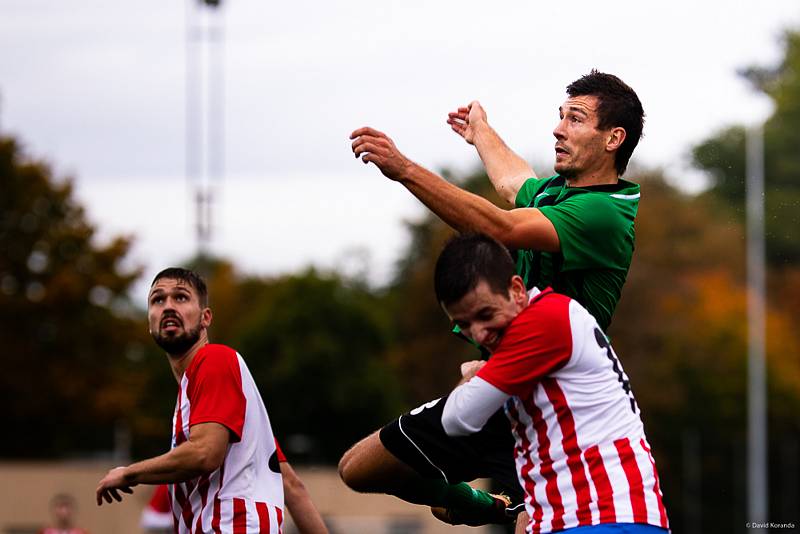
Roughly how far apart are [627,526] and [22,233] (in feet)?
118

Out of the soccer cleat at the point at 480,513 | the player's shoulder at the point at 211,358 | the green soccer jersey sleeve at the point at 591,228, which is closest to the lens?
the green soccer jersey sleeve at the point at 591,228

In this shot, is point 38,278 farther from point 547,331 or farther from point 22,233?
point 547,331

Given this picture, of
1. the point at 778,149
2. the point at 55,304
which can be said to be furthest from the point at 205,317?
the point at 778,149

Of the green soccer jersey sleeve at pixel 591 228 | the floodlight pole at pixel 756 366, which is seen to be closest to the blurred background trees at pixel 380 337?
the floodlight pole at pixel 756 366

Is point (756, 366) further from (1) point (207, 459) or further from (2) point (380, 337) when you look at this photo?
(1) point (207, 459)

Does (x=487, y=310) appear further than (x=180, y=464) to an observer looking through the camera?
No

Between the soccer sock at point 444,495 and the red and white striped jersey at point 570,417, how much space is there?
1069 mm

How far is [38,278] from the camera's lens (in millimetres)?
39594

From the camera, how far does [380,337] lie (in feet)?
189

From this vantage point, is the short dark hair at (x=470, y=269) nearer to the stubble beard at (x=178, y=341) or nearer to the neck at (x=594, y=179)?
the neck at (x=594, y=179)

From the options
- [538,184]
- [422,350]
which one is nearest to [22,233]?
[422,350]

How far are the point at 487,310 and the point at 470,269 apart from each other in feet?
0.57

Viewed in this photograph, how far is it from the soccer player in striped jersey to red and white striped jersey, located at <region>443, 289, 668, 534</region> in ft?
5.52

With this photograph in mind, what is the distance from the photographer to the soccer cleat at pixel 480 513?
270 inches
